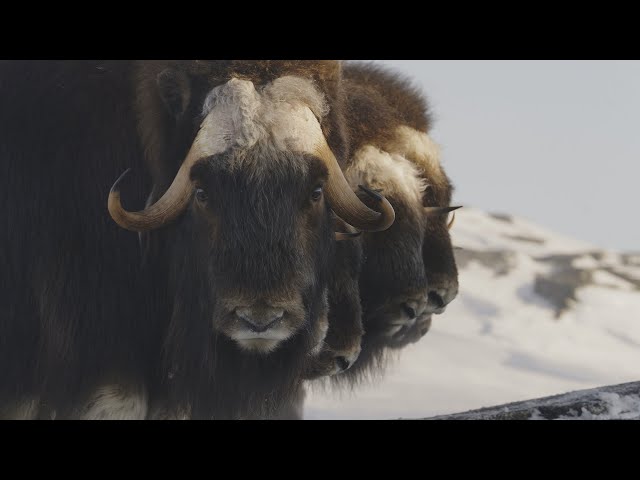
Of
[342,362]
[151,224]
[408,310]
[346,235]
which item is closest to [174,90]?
[151,224]

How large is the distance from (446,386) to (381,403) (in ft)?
7.69

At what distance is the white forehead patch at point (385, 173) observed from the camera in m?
6.06

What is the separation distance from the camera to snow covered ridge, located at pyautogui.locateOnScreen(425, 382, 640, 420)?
3.34 m

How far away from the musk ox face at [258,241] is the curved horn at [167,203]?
5cm

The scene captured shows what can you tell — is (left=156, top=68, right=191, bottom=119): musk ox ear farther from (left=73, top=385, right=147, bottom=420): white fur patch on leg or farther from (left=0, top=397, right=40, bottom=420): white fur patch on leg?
(left=0, top=397, right=40, bottom=420): white fur patch on leg

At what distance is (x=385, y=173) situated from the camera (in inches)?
242

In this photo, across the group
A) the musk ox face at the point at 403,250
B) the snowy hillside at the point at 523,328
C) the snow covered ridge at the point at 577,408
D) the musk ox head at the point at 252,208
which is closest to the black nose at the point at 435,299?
the musk ox face at the point at 403,250

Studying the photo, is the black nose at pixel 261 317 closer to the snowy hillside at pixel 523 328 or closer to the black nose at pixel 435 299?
the black nose at pixel 435 299

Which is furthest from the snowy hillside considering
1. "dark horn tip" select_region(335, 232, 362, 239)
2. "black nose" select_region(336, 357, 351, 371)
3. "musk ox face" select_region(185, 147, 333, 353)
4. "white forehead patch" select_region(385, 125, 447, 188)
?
"musk ox face" select_region(185, 147, 333, 353)

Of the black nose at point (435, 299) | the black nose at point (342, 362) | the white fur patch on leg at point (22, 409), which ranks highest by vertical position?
the white fur patch on leg at point (22, 409)

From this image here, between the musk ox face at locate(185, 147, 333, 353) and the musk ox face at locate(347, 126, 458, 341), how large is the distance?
1.48 m

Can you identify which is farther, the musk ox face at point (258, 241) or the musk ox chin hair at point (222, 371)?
the musk ox chin hair at point (222, 371)
